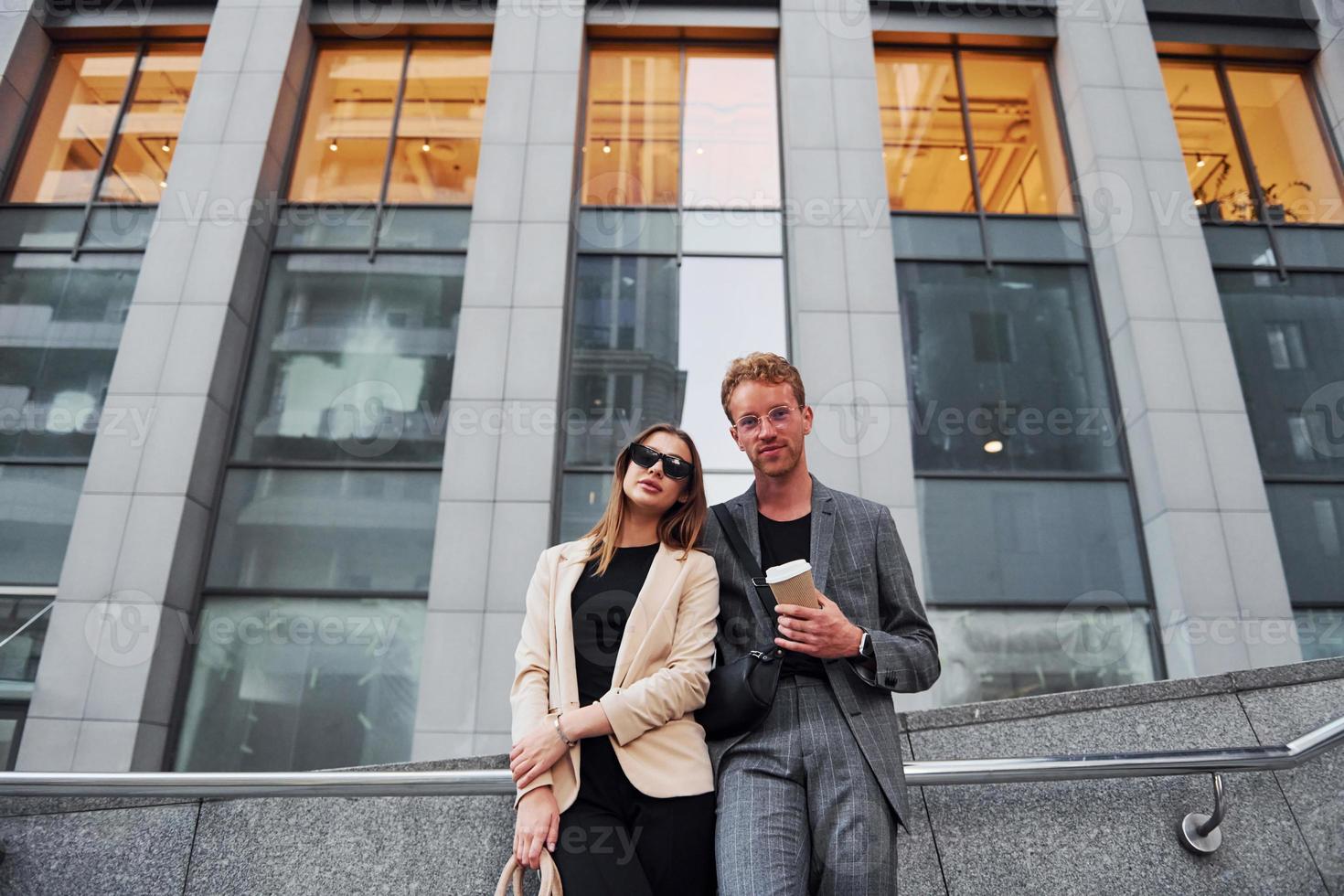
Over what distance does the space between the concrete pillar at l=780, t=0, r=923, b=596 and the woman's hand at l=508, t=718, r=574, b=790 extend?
276 inches

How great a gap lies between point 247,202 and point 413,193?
2131 millimetres

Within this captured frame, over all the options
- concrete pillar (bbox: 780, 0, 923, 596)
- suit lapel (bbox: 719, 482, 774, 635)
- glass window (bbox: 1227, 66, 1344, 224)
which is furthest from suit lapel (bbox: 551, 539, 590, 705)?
glass window (bbox: 1227, 66, 1344, 224)

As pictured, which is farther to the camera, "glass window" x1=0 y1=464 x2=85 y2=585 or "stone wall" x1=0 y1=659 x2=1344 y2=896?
"glass window" x1=0 y1=464 x2=85 y2=585

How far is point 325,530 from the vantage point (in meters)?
9.49

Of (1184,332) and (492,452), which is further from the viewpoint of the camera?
(1184,332)

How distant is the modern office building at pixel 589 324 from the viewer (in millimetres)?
8906

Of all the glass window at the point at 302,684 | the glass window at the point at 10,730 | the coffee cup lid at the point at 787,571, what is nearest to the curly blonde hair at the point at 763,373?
the coffee cup lid at the point at 787,571

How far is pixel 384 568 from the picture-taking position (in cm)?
932

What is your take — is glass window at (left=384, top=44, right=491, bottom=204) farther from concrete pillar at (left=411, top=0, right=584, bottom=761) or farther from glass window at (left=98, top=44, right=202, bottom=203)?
glass window at (left=98, top=44, right=202, bottom=203)

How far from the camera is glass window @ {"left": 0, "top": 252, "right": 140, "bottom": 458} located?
9.88m

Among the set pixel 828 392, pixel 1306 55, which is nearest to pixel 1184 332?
pixel 828 392

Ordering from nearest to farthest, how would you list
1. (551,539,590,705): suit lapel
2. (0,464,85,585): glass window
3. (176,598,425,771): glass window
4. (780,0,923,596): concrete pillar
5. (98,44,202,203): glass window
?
1. (551,539,590,705): suit lapel
2. (176,598,425,771): glass window
3. (0,464,85,585): glass window
4. (780,0,923,596): concrete pillar
5. (98,44,202,203): glass window

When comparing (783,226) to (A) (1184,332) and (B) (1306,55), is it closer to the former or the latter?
(A) (1184,332)

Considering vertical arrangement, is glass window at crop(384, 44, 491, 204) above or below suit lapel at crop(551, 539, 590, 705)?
above
